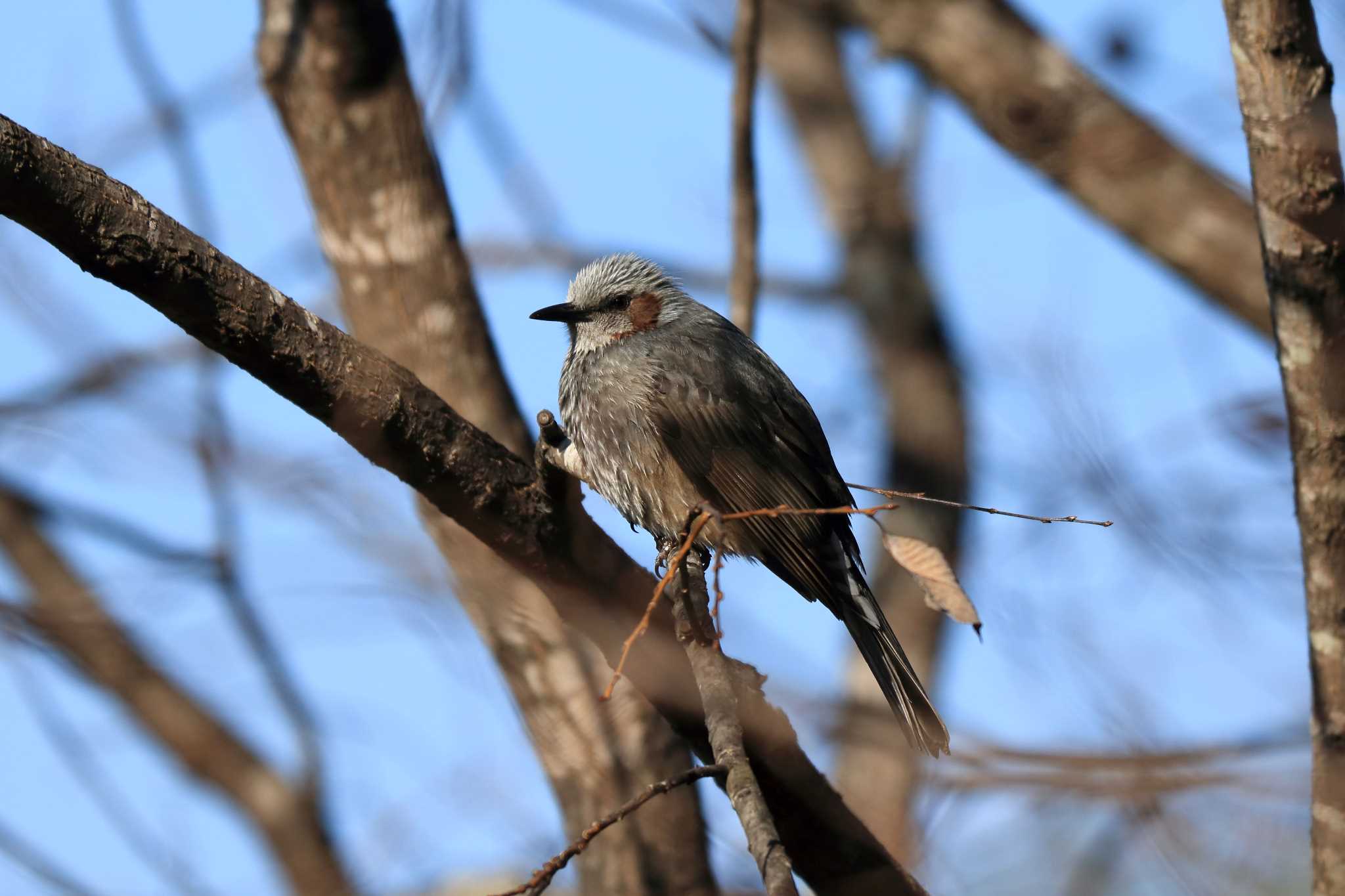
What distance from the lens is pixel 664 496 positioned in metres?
4.23

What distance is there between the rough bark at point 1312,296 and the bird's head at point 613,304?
2220mm

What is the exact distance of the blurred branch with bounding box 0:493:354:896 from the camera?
261 inches

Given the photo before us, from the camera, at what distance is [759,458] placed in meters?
4.24

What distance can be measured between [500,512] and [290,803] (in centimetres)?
435

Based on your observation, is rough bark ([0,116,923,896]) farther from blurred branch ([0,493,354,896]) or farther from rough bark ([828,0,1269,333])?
blurred branch ([0,493,354,896])

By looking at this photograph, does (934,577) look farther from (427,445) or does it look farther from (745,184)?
(745,184)

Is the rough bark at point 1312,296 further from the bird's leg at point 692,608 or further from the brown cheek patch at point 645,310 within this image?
the brown cheek patch at point 645,310

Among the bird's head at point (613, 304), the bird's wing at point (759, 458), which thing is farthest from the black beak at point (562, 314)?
the bird's wing at point (759, 458)

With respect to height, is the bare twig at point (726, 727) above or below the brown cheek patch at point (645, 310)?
below

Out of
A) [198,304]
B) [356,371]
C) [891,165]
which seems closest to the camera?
[198,304]

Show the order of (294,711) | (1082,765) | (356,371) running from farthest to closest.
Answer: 1. (294,711)
2. (1082,765)
3. (356,371)

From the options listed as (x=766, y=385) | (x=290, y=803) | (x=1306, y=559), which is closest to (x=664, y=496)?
(x=766, y=385)

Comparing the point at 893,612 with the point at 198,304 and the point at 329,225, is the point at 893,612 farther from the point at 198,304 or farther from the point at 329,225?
the point at 198,304

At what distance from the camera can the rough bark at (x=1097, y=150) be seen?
511 centimetres
